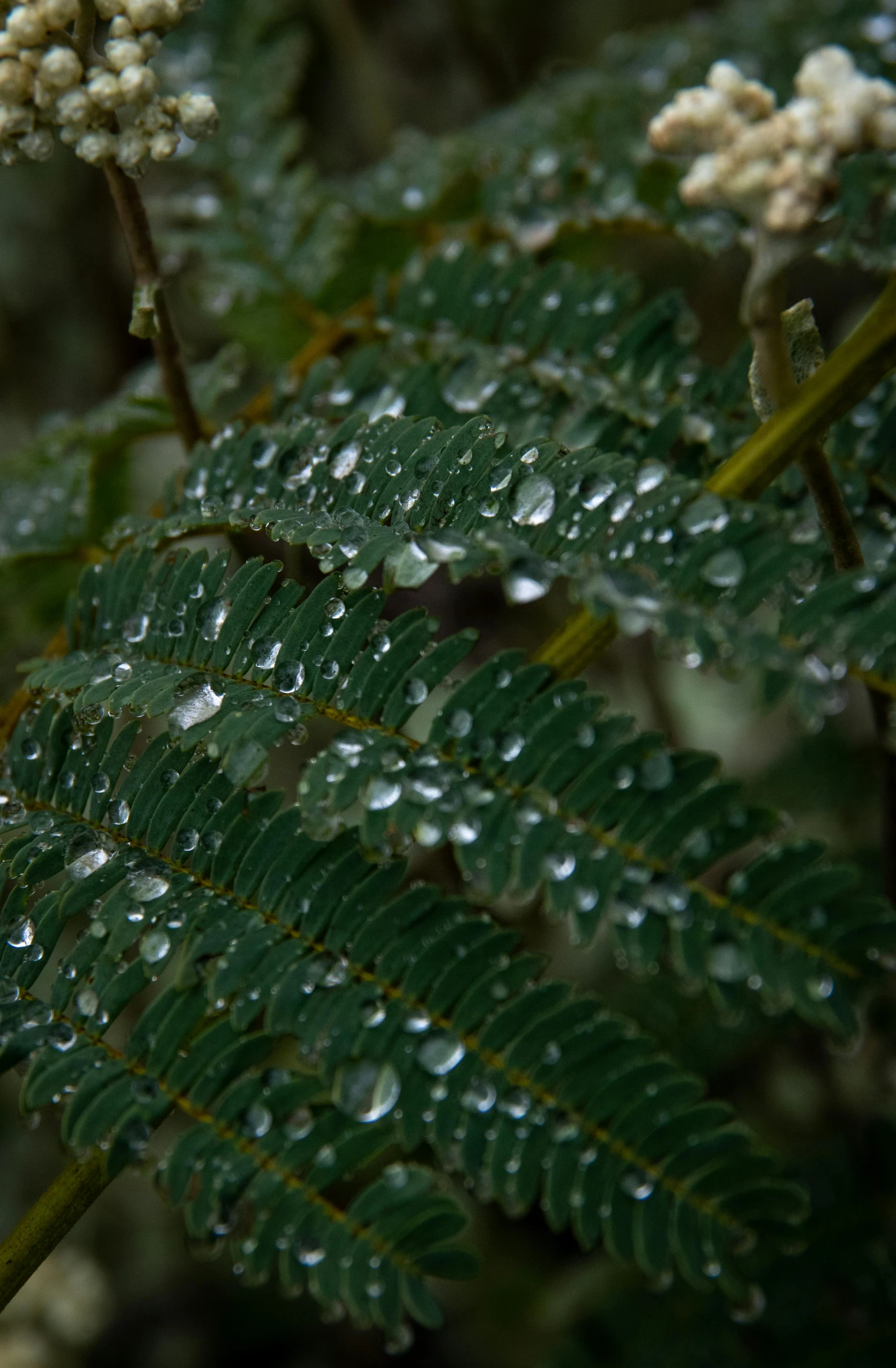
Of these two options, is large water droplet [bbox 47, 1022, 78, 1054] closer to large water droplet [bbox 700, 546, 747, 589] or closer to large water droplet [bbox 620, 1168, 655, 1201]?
large water droplet [bbox 620, 1168, 655, 1201]

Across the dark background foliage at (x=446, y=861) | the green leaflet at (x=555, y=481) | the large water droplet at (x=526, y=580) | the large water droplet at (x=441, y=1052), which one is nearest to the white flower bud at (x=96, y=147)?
the green leaflet at (x=555, y=481)

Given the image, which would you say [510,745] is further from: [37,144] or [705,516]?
[37,144]

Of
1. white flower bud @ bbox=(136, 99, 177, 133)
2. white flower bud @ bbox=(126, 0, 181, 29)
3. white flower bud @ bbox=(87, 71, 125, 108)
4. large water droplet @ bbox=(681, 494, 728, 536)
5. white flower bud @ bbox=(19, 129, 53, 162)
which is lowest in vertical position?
large water droplet @ bbox=(681, 494, 728, 536)

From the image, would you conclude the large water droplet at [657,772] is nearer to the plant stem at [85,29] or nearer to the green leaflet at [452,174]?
the plant stem at [85,29]

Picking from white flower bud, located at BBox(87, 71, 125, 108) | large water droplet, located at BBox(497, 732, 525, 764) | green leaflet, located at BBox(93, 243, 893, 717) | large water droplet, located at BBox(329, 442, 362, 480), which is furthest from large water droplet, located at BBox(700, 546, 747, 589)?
white flower bud, located at BBox(87, 71, 125, 108)

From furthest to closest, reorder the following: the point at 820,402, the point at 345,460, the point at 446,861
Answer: the point at 446,861
the point at 345,460
the point at 820,402

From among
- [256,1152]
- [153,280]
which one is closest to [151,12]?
[153,280]

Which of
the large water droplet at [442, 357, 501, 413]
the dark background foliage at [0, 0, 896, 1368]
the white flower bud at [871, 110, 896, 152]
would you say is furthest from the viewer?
the dark background foliage at [0, 0, 896, 1368]
